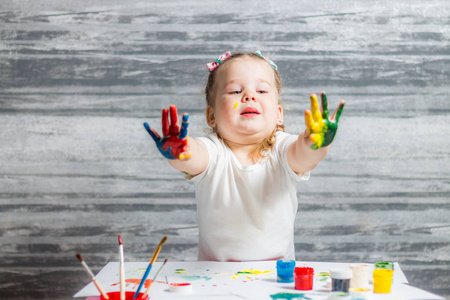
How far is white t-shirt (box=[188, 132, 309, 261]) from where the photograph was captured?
1.47 m

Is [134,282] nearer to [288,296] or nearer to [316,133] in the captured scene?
[288,296]

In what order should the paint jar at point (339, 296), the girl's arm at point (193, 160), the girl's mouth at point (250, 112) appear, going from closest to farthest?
the paint jar at point (339, 296), the girl's arm at point (193, 160), the girl's mouth at point (250, 112)

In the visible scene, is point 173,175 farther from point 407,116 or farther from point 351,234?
point 407,116

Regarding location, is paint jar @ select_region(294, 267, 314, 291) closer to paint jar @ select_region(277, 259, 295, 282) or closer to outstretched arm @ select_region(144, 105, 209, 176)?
paint jar @ select_region(277, 259, 295, 282)

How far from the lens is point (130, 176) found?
Result: 2141mm

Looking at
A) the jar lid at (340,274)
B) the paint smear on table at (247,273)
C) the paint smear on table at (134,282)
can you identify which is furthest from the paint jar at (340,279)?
the paint smear on table at (134,282)

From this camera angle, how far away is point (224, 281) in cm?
113

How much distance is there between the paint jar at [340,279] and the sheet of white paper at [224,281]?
0.09ft

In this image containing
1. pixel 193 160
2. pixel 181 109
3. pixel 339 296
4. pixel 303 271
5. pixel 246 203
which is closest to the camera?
pixel 339 296

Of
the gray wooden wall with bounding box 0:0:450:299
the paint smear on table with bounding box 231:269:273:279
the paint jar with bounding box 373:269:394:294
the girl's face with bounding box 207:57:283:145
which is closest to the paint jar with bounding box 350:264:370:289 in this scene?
the paint jar with bounding box 373:269:394:294

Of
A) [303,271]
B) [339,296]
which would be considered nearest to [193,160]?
[303,271]

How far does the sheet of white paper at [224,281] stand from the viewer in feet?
3.33

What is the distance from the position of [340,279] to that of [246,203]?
0.51 m

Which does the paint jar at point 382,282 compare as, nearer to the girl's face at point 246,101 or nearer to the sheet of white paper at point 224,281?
the sheet of white paper at point 224,281
